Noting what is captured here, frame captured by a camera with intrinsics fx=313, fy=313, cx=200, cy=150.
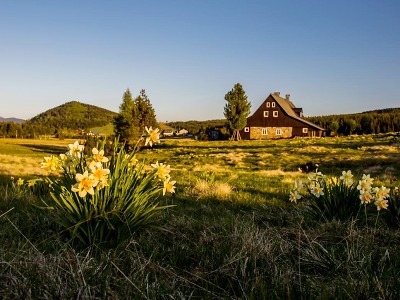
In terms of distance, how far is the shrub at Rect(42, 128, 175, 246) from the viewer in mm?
2807

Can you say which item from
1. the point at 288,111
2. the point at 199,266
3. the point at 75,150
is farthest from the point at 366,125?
the point at 199,266

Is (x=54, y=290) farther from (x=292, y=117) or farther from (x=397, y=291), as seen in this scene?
(x=292, y=117)

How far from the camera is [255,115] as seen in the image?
194ft

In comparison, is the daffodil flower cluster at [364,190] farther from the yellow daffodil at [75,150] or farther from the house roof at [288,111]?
the house roof at [288,111]

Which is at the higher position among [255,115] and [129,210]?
[255,115]

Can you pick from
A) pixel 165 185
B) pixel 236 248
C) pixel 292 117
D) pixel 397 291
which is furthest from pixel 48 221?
pixel 292 117

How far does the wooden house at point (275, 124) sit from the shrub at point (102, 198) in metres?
56.3

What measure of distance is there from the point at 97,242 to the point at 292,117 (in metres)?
57.2

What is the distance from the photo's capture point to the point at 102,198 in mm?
2934

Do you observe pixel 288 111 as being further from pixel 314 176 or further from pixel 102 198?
pixel 102 198

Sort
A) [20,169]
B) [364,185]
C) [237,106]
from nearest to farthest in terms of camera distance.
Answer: [364,185] → [20,169] → [237,106]

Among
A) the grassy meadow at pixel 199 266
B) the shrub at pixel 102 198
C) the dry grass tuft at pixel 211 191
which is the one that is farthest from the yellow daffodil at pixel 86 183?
the dry grass tuft at pixel 211 191

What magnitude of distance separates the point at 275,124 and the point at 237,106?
30.6 feet

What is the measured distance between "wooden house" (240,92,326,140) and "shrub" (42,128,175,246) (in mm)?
56321
